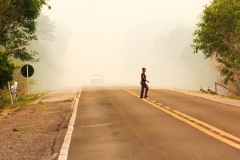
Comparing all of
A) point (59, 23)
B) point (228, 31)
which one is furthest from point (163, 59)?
point (228, 31)

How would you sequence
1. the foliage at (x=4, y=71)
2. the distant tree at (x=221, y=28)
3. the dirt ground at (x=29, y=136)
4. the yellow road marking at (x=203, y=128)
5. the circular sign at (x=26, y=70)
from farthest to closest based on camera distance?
the circular sign at (x=26, y=70)
the distant tree at (x=221, y=28)
the foliage at (x=4, y=71)
the yellow road marking at (x=203, y=128)
the dirt ground at (x=29, y=136)

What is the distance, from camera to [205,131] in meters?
11.2

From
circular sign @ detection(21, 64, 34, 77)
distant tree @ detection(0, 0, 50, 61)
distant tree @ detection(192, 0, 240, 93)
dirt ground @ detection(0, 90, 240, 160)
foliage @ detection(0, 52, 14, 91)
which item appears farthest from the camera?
circular sign @ detection(21, 64, 34, 77)

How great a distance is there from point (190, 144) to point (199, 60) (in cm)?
8820

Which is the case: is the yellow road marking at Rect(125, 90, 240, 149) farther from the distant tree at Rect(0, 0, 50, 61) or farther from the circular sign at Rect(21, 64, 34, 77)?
the circular sign at Rect(21, 64, 34, 77)

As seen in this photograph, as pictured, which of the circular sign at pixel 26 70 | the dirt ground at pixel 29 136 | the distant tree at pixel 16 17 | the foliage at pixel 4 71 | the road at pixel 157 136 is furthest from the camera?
the circular sign at pixel 26 70

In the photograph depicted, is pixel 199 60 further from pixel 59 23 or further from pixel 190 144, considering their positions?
pixel 190 144

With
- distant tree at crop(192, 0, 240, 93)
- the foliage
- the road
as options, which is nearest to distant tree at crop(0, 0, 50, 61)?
the foliage

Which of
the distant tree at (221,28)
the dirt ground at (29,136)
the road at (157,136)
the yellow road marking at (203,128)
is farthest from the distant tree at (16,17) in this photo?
the yellow road marking at (203,128)

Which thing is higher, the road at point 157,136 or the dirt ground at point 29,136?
the road at point 157,136

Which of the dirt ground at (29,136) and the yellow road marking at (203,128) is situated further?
the yellow road marking at (203,128)

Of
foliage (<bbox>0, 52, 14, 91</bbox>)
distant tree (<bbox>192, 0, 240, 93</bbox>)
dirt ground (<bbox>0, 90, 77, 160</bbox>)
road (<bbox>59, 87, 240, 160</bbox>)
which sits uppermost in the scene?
distant tree (<bbox>192, 0, 240, 93</bbox>)

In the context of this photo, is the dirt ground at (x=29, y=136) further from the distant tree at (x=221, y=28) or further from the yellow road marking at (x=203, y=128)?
the distant tree at (x=221, y=28)

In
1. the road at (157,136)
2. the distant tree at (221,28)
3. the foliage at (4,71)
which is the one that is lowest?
the road at (157,136)
